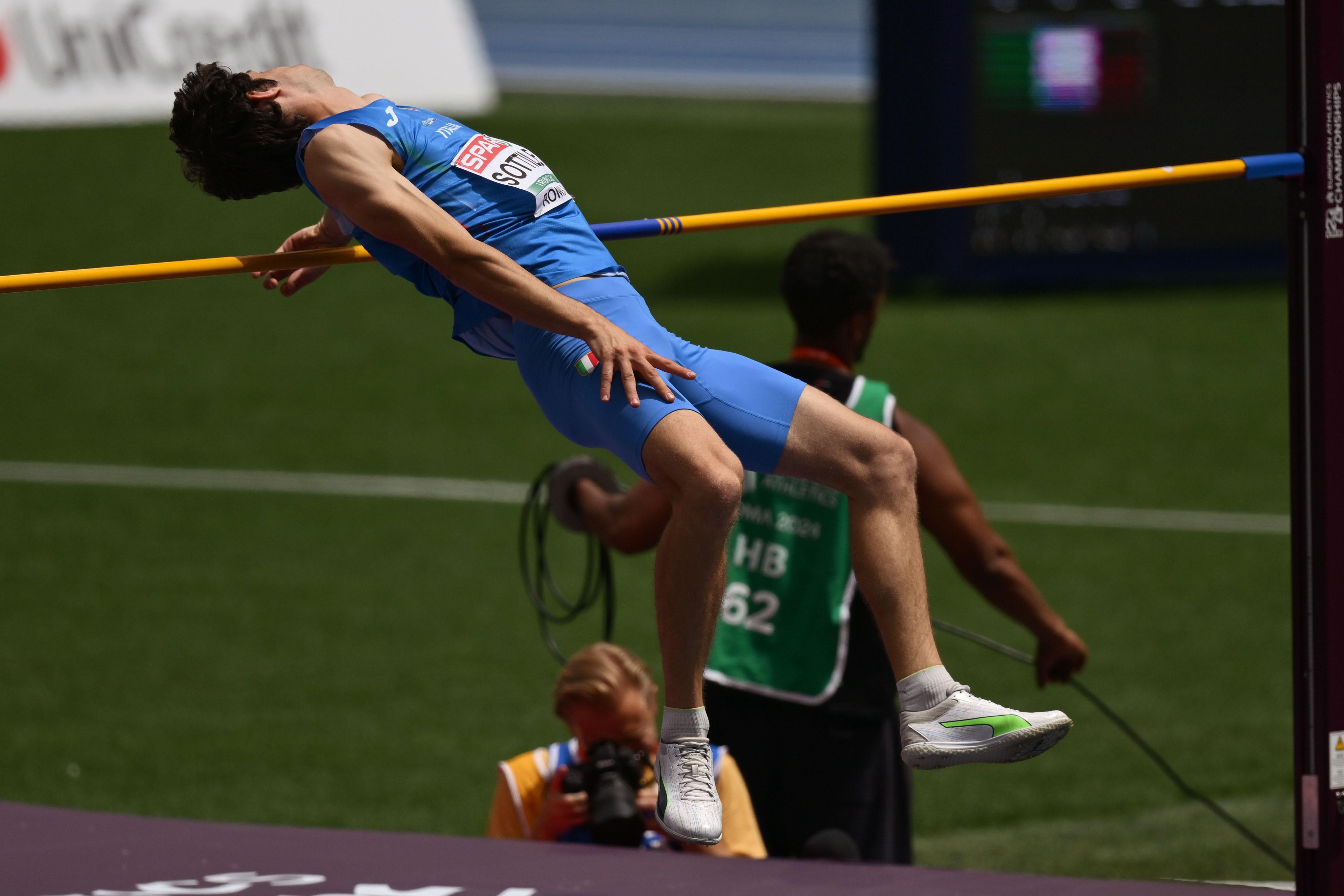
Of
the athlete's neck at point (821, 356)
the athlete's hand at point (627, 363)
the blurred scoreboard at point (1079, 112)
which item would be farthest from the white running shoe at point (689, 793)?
the blurred scoreboard at point (1079, 112)

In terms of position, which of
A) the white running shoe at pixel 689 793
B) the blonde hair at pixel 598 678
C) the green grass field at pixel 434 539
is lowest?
the green grass field at pixel 434 539

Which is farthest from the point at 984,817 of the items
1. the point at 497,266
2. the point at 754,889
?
the point at 497,266

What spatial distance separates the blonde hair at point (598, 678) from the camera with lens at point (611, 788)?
11 centimetres

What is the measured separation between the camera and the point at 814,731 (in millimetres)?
4395

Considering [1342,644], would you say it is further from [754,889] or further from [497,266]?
[497,266]

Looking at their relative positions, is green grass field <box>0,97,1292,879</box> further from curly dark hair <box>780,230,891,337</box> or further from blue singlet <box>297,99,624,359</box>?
blue singlet <box>297,99,624,359</box>

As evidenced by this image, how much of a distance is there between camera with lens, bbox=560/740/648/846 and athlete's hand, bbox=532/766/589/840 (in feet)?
0.09

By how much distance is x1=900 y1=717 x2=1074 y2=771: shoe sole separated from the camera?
317 centimetres

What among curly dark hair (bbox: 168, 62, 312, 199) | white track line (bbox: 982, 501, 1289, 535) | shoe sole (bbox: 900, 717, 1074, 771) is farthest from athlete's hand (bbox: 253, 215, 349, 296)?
white track line (bbox: 982, 501, 1289, 535)

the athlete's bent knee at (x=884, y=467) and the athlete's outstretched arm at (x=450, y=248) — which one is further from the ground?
the athlete's outstretched arm at (x=450, y=248)

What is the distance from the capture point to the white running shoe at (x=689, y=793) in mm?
3303

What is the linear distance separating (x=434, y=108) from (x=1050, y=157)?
8.17 meters

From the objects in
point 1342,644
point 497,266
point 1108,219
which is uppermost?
point 497,266

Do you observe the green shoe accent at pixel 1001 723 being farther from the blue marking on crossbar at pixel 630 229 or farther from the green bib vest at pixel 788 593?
the blue marking on crossbar at pixel 630 229
